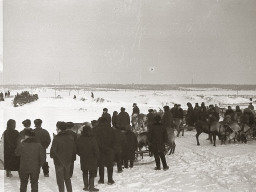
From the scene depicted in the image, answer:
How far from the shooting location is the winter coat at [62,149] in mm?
7496

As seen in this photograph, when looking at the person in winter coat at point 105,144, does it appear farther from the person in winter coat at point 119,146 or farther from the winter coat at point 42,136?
the winter coat at point 42,136

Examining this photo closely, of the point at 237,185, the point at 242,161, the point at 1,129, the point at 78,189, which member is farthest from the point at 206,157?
the point at 1,129

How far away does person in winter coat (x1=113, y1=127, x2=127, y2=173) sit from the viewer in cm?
988

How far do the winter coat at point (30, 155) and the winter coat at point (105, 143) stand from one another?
1.89 meters

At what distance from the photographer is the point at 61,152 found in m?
7.50

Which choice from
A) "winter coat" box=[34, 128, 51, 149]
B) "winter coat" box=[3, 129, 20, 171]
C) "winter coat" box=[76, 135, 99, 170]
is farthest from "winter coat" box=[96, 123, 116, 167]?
"winter coat" box=[3, 129, 20, 171]

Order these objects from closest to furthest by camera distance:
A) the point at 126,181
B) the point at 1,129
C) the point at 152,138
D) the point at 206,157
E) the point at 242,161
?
the point at 126,181
the point at 152,138
the point at 242,161
the point at 206,157
the point at 1,129

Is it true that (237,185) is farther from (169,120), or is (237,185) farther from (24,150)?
(169,120)

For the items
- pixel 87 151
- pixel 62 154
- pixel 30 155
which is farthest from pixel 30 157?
pixel 87 151

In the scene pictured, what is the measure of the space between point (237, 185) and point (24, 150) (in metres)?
4.45

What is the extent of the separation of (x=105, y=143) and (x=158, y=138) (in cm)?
180

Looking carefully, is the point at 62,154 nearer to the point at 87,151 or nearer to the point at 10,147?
the point at 87,151

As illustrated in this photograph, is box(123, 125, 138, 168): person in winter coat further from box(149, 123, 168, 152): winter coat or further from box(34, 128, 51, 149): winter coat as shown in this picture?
box(34, 128, 51, 149): winter coat

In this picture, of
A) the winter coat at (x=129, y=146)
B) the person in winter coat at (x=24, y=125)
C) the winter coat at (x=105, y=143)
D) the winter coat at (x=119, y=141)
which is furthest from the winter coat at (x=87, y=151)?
the winter coat at (x=129, y=146)
